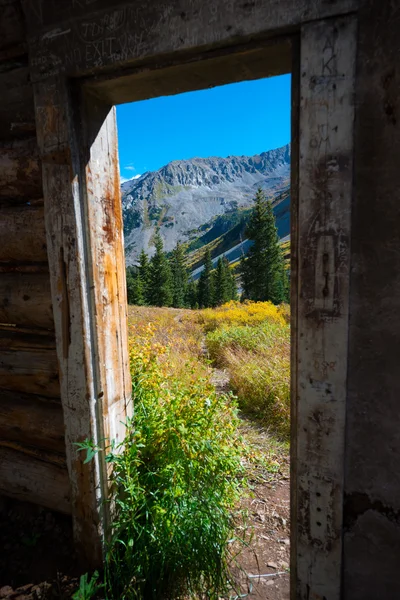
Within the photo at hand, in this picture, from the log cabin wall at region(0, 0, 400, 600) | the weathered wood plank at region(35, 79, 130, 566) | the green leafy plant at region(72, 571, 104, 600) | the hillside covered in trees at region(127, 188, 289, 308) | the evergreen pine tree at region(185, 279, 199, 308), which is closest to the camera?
the log cabin wall at region(0, 0, 400, 600)

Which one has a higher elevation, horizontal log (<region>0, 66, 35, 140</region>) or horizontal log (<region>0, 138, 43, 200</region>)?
horizontal log (<region>0, 66, 35, 140</region>)

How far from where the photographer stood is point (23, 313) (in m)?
2.13

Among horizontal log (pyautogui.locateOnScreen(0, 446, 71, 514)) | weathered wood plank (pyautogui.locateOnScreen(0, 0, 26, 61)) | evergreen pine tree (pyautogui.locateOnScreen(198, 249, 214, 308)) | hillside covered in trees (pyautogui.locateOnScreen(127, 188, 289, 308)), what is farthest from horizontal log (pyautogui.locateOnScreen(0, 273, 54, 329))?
evergreen pine tree (pyautogui.locateOnScreen(198, 249, 214, 308))

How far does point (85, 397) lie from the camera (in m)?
1.96

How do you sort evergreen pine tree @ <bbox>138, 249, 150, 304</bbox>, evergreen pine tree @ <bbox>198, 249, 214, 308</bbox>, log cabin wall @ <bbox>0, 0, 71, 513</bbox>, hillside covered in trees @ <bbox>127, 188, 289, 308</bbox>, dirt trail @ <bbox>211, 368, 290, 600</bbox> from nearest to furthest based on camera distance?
1. log cabin wall @ <bbox>0, 0, 71, 513</bbox>
2. dirt trail @ <bbox>211, 368, 290, 600</bbox>
3. hillside covered in trees @ <bbox>127, 188, 289, 308</bbox>
4. evergreen pine tree @ <bbox>138, 249, 150, 304</bbox>
5. evergreen pine tree @ <bbox>198, 249, 214, 308</bbox>

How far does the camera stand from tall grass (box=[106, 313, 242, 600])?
1.93 meters

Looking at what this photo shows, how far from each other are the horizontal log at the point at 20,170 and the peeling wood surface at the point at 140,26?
0.37 meters

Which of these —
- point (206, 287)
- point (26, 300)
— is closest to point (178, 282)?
point (206, 287)

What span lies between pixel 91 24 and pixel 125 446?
2.35 metres

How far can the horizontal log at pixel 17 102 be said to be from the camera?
1.89 meters

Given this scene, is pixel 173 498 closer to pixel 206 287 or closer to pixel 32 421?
pixel 32 421

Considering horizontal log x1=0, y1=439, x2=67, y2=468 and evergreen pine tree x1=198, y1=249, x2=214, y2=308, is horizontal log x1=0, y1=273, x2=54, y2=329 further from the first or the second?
evergreen pine tree x1=198, y1=249, x2=214, y2=308

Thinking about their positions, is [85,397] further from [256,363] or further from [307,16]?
[256,363]

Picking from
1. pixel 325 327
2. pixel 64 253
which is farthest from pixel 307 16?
pixel 64 253
